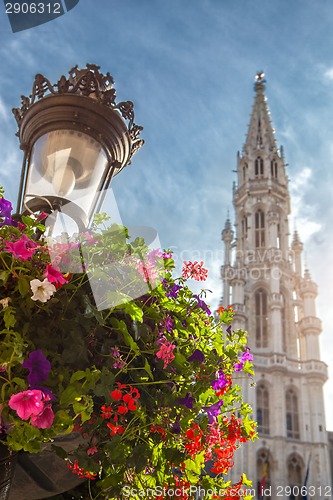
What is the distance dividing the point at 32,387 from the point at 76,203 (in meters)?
1.83

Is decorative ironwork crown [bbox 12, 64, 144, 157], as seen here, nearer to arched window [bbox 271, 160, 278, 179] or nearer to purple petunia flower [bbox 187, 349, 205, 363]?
purple petunia flower [bbox 187, 349, 205, 363]

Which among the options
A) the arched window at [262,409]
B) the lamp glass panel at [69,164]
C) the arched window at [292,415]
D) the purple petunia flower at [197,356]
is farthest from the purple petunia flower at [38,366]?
the arched window at [292,415]

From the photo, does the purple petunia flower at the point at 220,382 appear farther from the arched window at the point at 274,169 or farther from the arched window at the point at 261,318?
the arched window at the point at 274,169

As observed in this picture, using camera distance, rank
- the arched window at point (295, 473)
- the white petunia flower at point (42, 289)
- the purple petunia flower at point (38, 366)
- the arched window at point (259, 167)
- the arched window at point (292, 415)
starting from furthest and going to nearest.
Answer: the arched window at point (259, 167) → the arched window at point (292, 415) → the arched window at point (295, 473) → the white petunia flower at point (42, 289) → the purple petunia flower at point (38, 366)

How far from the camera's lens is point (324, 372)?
39000mm

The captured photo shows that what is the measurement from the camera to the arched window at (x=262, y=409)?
123 ft

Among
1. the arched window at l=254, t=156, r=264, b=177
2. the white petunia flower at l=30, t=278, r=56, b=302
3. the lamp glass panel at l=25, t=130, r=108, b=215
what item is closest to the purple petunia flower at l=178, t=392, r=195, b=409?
the white petunia flower at l=30, t=278, r=56, b=302

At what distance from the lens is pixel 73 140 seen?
134 inches

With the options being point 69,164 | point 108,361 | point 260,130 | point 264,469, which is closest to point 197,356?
point 108,361

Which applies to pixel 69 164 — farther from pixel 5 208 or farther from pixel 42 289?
pixel 42 289

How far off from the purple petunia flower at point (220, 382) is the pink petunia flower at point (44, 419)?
910 mm

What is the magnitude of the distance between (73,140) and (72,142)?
1 cm

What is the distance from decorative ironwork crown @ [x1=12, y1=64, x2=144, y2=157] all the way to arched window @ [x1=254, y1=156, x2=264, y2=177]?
48706 millimetres

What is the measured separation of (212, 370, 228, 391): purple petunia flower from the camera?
232cm
